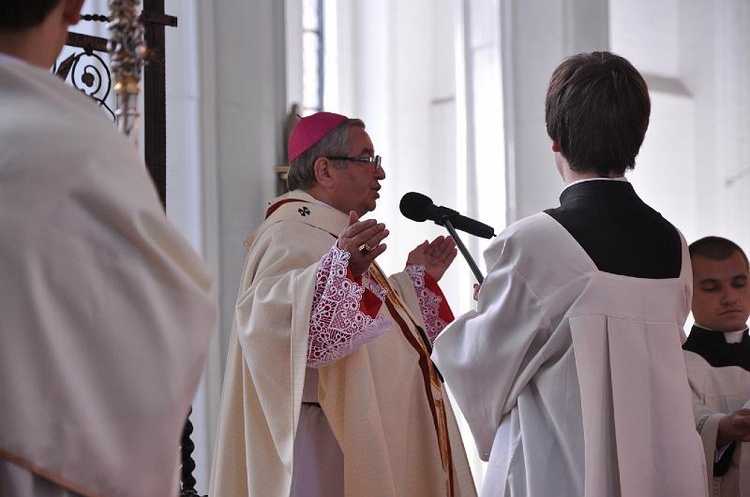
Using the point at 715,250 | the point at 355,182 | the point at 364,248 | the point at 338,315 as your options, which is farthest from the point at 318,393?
the point at 715,250

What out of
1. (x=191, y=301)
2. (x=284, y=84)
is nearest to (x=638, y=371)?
(x=191, y=301)

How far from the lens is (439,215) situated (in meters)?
4.11

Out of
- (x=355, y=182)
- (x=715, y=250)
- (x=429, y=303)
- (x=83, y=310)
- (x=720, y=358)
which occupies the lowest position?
(x=720, y=358)

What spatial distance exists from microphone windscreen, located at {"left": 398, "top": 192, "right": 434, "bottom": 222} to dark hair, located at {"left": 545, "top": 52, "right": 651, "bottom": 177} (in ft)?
3.17

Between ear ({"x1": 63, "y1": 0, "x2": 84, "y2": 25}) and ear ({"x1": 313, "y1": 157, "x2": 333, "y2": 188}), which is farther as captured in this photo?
ear ({"x1": 313, "y1": 157, "x2": 333, "y2": 188})

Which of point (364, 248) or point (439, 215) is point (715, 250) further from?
point (364, 248)

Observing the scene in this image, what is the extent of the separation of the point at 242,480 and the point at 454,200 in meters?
4.33

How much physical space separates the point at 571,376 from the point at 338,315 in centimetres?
123

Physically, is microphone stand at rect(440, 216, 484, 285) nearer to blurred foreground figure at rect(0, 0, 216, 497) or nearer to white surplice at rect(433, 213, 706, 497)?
white surplice at rect(433, 213, 706, 497)

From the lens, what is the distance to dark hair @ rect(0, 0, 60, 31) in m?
1.85

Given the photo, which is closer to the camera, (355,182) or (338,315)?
(338,315)

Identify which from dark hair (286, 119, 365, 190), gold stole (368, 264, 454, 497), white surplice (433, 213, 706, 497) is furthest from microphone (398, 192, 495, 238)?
white surplice (433, 213, 706, 497)

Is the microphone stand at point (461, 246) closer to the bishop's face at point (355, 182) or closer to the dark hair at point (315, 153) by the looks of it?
the bishop's face at point (355, 182)

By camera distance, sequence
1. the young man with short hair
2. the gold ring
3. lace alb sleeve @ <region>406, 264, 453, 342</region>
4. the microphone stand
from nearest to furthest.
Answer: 1. the microphone stand
2. the young man with short hair
3. the gold ring
4. lace alb sleeve @ <region>406, 264, 453, 342</region>
